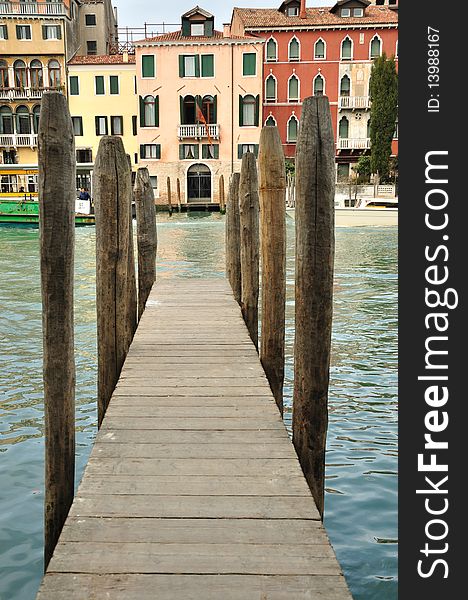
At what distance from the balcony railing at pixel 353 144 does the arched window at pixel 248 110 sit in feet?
15.8

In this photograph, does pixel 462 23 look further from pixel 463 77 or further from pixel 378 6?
pixel 378 6

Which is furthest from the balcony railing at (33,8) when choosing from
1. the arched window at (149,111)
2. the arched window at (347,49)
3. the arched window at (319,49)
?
the arched window at (347,49)

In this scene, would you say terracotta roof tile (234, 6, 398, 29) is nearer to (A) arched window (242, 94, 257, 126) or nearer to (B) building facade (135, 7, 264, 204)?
(B) building facade (135, 7, 264, 204)

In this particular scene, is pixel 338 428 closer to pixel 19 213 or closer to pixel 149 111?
pixel 19 213

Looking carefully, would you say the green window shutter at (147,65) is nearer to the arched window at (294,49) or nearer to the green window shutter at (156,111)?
the green window shutter at (156,111)

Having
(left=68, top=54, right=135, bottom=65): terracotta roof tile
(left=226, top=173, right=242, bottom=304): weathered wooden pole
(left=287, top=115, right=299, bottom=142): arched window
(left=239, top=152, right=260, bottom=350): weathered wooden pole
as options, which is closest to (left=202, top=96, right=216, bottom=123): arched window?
(left=287, top=115, right=299, bottom=142): arched window

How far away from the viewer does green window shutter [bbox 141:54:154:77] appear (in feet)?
123

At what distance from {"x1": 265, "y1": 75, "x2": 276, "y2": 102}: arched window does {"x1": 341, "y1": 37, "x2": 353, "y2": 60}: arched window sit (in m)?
3.86

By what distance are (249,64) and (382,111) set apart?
7.31 meters

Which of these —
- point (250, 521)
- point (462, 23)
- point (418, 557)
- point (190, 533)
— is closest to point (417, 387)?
point (418, 557)

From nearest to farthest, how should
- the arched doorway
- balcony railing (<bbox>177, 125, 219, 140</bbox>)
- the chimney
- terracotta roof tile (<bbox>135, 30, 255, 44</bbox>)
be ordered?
1. terracotta roof tile (<bbox>135, 30, 255, 44</bbox>)
2. balcony railing (<bbox>177, 125, 219, 140</bbox>)
3. the arched doorway
4. the chimney

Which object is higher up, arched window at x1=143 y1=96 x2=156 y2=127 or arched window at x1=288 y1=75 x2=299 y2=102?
arched window at x1=288 y1=75 x2=299 y2=102

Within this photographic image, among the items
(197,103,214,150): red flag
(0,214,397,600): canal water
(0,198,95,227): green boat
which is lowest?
(0,214,397,600): canal water

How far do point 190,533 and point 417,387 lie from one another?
112cm
